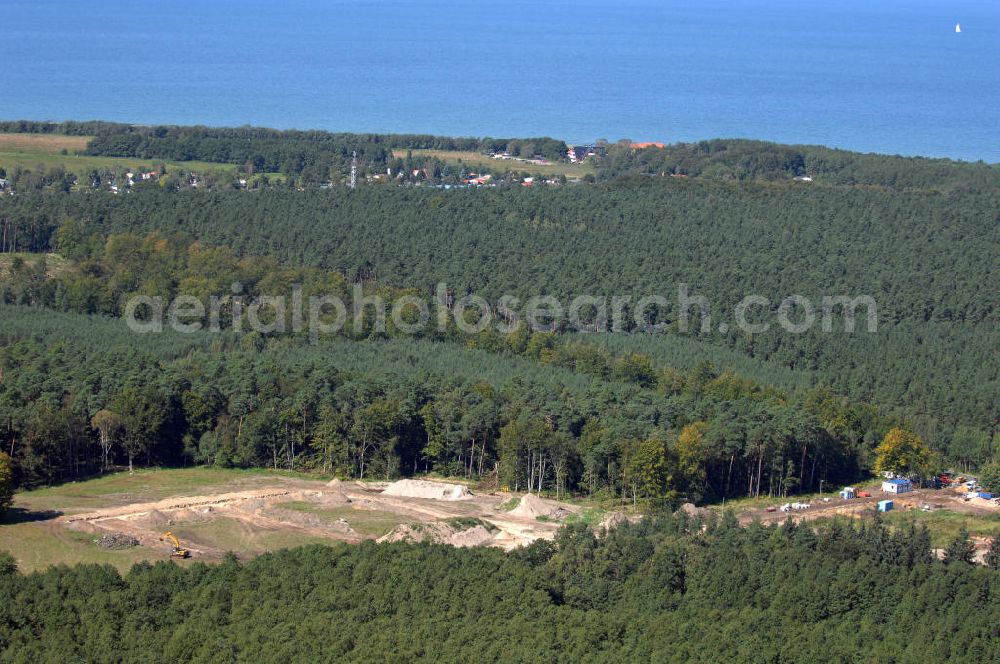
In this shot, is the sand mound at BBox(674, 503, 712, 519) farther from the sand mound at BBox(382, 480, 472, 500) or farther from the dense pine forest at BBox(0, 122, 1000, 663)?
the sand mound at BBox(382, 480, 472, 500)

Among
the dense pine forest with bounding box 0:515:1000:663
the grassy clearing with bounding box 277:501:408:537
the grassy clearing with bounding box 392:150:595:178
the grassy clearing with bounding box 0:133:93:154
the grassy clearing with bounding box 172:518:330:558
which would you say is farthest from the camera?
the grassy clearing with bounding box 392:150:595:178

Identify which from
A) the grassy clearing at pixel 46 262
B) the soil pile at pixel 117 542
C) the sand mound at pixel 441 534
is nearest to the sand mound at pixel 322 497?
the sand mound at pixel 441 534

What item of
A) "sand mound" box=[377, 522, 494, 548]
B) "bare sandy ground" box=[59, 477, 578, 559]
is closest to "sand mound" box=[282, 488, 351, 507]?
"bare sandy ground" box=[59, 477, 578, 559]

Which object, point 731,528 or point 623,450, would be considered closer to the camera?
point 731,528

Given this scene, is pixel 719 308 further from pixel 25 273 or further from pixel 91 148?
pixel 91 148

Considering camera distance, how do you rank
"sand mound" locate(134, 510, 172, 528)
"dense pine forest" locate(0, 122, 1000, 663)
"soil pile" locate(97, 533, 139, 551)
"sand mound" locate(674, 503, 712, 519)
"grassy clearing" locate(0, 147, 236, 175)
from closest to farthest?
"dense pine forest" locate(0, 122, 1000, 663) → "soil pile" locate(97, 533, 139, 551) → "sand mound" locate(134, 510, 172, 528) → "sand mound" locate(674, 503, 712, 519) → "grassy clearing" locate(0, 147, 236, 175)

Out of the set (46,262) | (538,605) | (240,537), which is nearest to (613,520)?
(538,605)

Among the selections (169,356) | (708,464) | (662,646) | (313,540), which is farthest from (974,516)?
(169,356)
